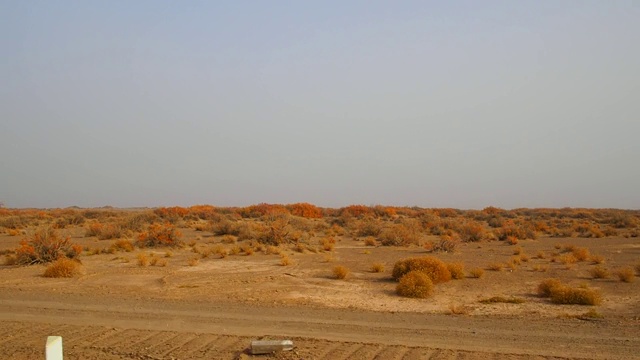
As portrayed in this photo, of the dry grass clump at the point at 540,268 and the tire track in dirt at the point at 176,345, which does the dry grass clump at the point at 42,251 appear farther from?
the dry grass clump at the point at 540,268

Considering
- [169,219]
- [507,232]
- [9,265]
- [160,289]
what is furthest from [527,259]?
[169,219]

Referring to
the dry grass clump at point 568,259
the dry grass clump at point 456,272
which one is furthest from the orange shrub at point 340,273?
the dry grass clump at point 568,259

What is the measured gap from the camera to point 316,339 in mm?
11852

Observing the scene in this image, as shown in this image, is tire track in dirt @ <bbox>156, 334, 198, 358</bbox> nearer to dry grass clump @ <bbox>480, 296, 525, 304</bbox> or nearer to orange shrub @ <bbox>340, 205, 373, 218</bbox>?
dry grass clump @ <bbox>480, 296, 525, 304</bbox>

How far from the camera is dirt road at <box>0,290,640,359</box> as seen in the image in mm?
11000

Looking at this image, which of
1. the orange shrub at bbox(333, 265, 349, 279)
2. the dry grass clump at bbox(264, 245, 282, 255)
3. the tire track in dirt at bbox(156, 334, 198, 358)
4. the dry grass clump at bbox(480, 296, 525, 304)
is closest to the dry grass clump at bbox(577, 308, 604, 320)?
the dry grass clump at bbox(480, 296, 525, 304)

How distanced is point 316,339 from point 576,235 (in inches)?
1508

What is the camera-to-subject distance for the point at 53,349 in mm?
5125

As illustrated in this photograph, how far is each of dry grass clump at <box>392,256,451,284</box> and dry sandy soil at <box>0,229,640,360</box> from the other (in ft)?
1.56

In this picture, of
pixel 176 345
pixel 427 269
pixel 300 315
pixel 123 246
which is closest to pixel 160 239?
pixel 123 246

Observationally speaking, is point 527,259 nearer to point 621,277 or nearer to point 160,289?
point 621,277

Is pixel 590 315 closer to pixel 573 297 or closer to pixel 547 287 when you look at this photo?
pixel 573 297

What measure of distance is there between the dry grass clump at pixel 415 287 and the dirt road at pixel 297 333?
9.22 ft

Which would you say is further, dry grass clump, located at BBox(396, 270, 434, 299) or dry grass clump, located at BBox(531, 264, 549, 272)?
dry grass clump, located at BBox(531, 264, 549, 272)
